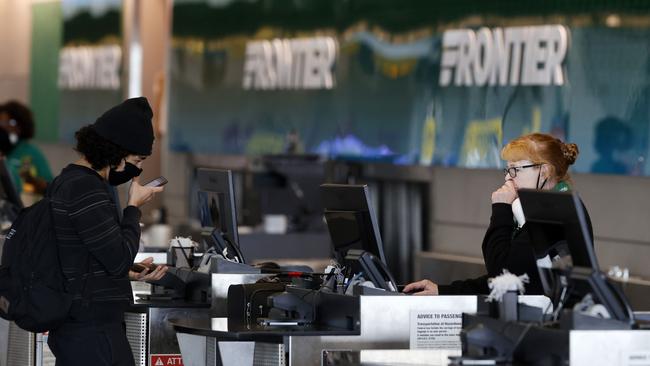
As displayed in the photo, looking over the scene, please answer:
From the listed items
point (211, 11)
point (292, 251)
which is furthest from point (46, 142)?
point (292, 251)

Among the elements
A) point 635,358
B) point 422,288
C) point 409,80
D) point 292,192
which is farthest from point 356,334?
point 292,192

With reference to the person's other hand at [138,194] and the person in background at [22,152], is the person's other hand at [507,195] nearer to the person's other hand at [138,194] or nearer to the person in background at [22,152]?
the person's other hand at [138,194]

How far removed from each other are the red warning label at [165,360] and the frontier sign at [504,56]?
9.37 feet

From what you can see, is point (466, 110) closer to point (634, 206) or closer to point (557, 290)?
point (634, 206)

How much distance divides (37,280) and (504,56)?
3994 millimetres

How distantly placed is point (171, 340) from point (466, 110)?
10.8 feet

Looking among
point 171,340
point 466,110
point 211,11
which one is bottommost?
point 171,340

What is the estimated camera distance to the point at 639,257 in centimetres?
722

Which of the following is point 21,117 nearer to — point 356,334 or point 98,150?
point 98,150

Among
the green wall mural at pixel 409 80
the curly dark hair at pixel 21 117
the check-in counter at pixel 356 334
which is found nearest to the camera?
the check-in counter at pixel 356 334

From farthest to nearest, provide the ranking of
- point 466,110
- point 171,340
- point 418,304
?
point 466,110
point 171,340
point 418,304

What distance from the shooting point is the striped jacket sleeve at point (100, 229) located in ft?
15.3

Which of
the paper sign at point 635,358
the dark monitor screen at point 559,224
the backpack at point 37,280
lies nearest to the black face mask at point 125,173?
the backpack at point 37,280

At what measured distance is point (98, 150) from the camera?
15.8 ft
